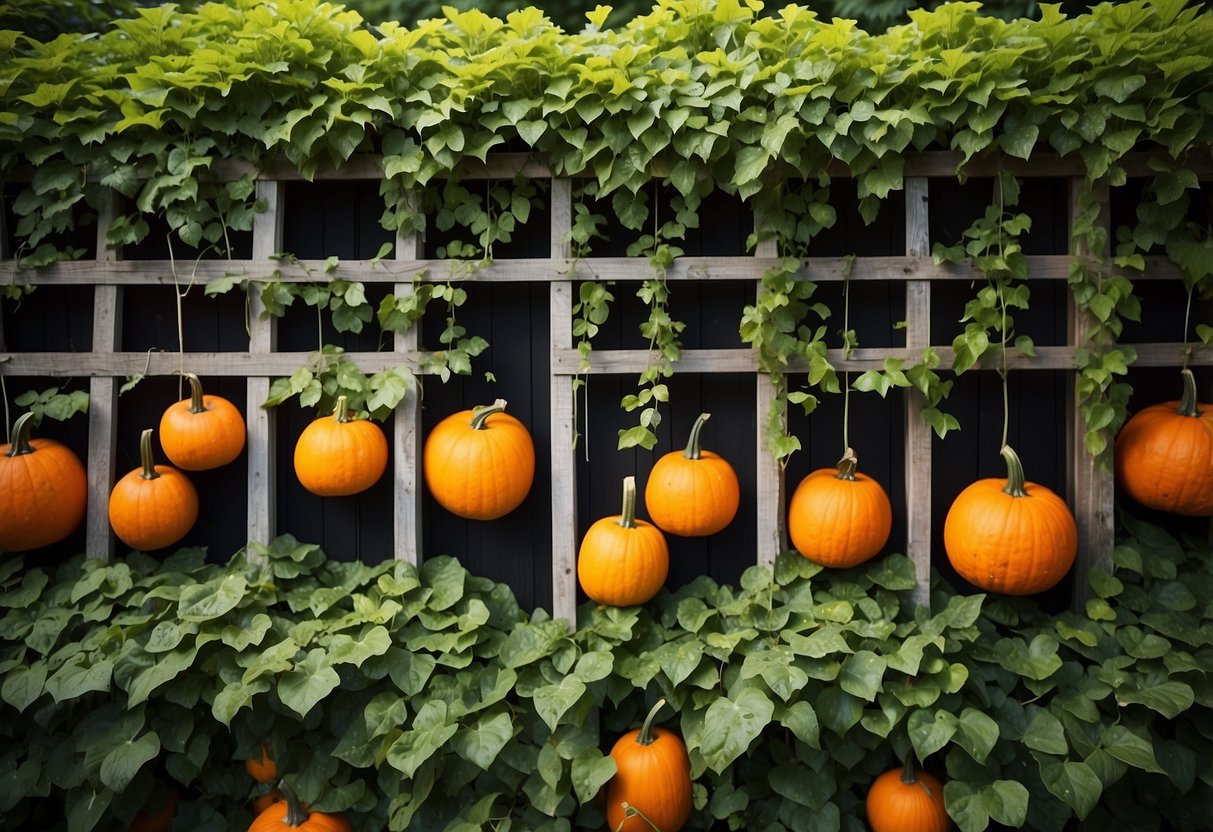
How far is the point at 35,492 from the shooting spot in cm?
272

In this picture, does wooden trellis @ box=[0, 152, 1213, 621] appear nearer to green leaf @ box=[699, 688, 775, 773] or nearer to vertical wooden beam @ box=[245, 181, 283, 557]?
vertical wooden beam @ box=[245, 181, 283, 557]

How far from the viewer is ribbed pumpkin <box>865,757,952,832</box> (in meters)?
2.46

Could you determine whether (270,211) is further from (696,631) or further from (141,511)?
(696,631)

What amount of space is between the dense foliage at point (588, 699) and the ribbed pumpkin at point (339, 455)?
1.33ft

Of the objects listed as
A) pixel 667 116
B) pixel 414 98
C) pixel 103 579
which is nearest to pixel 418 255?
pixel 414 98

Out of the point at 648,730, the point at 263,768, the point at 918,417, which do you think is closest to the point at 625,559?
the point at 648,730

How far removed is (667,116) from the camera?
255 centimetres

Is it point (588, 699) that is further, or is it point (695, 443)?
point (695, 443)

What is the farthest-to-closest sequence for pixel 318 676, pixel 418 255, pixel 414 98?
pixel 418 255
pixel 414 98
pixel 318 676

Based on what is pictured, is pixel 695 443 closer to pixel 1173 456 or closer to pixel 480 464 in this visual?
pixel 480 464

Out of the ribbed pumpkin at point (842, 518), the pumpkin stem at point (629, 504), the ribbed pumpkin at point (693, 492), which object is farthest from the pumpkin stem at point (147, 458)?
the ribbed pumpkin at point (842, 518)

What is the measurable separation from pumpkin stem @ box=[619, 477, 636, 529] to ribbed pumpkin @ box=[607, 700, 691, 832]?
2.06ft

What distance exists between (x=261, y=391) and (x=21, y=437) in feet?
2.93

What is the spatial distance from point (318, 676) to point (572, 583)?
0.94 m
